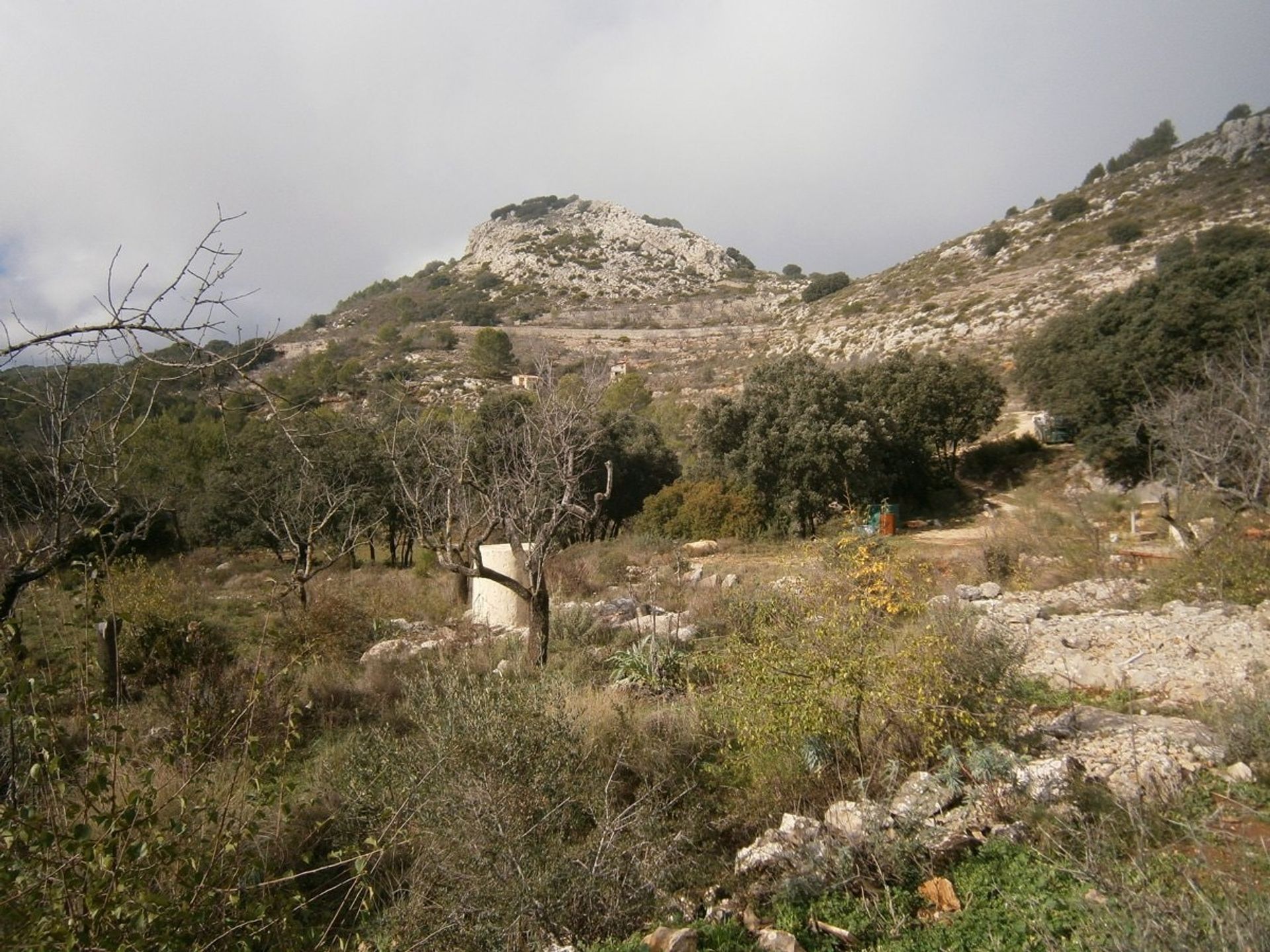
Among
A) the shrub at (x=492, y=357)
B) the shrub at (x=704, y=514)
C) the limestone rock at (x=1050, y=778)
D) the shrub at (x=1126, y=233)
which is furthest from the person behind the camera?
the shrub at (x=492, y=357)

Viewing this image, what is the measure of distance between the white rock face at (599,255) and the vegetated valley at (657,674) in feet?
178

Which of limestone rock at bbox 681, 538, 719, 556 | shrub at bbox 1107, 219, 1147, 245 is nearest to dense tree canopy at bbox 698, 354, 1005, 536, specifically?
limestone rock at bbox 681, 538, 719, 556

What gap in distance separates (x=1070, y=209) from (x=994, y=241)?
4803 mm

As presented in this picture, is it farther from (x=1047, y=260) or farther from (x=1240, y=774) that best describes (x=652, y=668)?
(x=1047, y=260)

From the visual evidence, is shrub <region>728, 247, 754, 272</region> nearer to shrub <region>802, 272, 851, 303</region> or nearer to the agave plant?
shrub <region>802, 272, 851, 303</region>

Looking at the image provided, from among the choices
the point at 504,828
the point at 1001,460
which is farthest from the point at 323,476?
the point at 1001,460

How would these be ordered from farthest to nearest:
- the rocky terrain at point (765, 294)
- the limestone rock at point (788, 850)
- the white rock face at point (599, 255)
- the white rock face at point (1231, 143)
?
the white rock face at point (599, 255)
the white rock face at point (1231, 143)
the rocky terrain at point (765, 294)
the limestone rock at point (788, 850)

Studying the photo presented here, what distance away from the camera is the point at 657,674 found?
7.46 m

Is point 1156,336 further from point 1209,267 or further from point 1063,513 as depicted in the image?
point 1063,513

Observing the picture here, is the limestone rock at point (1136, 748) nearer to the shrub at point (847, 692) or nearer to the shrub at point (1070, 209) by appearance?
the shrub at point (847, 692)

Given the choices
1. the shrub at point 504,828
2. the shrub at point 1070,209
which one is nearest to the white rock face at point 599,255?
the shrub at point 1070,209

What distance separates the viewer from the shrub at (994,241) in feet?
154

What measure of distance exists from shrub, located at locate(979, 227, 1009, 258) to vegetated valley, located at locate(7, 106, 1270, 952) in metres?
27.3

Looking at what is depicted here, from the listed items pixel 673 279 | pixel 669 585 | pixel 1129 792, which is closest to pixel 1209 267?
pixel 669 585
